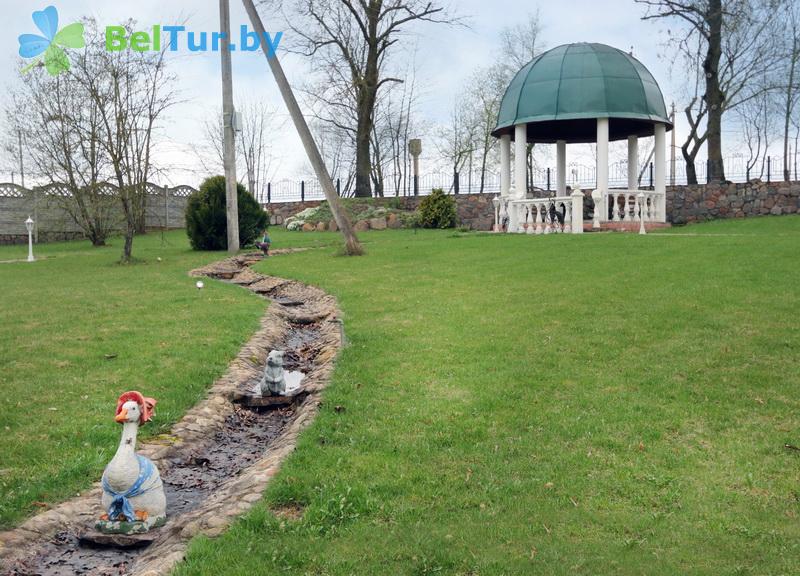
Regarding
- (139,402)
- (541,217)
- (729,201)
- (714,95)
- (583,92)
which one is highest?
(714,95)

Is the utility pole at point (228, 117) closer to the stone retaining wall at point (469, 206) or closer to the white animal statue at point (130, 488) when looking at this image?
the stone retaining wall at point (469, 206)

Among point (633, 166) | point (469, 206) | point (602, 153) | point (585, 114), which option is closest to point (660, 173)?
point (633, 166)

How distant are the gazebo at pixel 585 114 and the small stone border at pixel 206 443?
12820mm

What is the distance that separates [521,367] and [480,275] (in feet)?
20.1

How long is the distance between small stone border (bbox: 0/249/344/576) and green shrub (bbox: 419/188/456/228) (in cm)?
1661

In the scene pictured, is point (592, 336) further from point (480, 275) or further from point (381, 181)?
point (381, 181)

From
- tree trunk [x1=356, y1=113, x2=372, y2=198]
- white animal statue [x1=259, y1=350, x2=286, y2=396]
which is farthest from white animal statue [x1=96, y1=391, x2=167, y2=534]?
tree trunk [x1=356, y1=113, x2=372, y2=198]

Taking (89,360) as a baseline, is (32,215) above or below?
above

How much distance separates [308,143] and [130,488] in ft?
49.3

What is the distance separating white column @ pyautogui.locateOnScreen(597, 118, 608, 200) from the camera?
874 inches

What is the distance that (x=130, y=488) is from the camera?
4.37 meters

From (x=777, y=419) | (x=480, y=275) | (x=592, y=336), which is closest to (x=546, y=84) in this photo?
(x=480, y=275)

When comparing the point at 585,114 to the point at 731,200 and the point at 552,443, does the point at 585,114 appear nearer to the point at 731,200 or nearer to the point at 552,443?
the point at 731,200

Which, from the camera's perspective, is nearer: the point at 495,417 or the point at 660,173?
the point at 495,417
